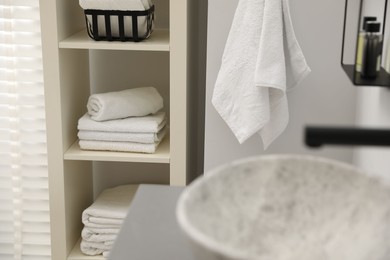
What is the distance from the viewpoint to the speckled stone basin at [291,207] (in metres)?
0.95

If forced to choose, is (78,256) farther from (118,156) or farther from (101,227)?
(118,156)

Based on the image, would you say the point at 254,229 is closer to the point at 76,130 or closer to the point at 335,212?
the point at 335,212

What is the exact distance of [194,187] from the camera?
37.1 inches

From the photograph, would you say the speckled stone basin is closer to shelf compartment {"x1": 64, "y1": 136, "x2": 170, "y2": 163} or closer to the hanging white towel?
the hanging white towel

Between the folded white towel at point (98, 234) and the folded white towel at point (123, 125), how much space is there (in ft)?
1.25

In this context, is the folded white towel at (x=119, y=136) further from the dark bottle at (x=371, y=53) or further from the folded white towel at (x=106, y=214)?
the dark bottle at (x=371, y=53)

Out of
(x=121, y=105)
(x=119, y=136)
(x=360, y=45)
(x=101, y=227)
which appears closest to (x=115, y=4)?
(x=121, y=105)

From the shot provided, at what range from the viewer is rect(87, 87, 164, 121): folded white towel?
7.55ft

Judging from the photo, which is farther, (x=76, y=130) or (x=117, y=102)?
(x=76, y=130)

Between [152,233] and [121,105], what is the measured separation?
3.31 feet

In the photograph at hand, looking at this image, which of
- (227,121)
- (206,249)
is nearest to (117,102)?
(227,121)

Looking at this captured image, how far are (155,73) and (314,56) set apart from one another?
76cm

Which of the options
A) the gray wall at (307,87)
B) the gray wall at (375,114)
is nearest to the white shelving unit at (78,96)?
the gray wall at (307,87)

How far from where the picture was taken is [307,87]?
216 cm
